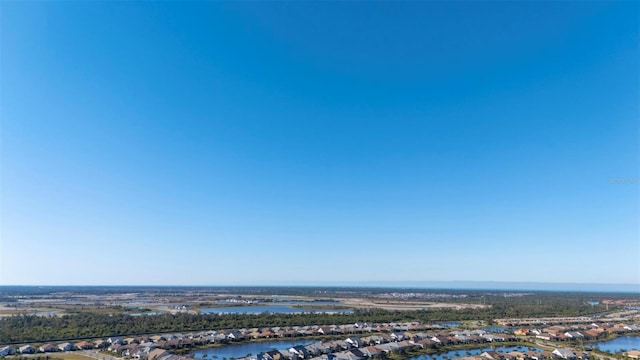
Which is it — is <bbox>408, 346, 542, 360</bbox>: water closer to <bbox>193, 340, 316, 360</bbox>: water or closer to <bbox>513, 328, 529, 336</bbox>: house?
<bbox>513, 328, 529, 336</bbox>: house

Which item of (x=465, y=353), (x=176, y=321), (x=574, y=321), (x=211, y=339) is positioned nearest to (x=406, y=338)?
(x=465, y=353)

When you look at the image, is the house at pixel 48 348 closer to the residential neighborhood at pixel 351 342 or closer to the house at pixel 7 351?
the residential neighborhood at pixel 351 342

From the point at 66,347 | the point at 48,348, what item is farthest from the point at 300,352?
the point at 48,348

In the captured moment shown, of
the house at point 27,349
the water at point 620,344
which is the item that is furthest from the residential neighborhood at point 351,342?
the water at point 620,344

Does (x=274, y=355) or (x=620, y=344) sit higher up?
(x=274, y=355)

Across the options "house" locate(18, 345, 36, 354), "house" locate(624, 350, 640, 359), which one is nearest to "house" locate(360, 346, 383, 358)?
"house" locate(624, 350, 640, 359)

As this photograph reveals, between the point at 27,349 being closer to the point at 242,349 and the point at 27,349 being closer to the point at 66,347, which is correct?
the point at 66,347
